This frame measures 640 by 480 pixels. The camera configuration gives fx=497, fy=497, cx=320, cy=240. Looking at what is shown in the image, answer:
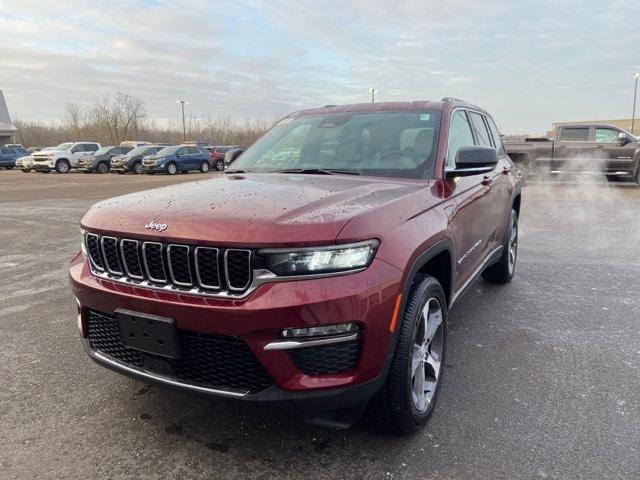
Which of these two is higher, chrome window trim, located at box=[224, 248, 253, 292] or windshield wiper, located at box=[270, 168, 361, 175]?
windshield wiper, located at box=[270, 168, 361, 175]

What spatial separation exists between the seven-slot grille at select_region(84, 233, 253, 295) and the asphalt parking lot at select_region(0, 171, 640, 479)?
0.55 metres

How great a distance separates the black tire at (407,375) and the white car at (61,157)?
33186 mm

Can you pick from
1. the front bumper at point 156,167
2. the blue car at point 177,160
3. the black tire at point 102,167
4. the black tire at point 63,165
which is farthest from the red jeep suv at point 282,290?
the black tire at point 63,165

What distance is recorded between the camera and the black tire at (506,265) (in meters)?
5.22

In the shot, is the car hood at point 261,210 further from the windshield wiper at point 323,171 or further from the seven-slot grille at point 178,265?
the windshield wiper at point 323,171

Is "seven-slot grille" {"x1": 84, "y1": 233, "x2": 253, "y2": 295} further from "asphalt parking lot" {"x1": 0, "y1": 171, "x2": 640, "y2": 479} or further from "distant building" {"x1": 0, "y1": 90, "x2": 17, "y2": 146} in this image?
"distant building" {"x1": 0, "y1": 90, "x2": 17, "y2": 146}

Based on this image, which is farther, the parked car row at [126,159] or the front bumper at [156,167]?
the parked car row at [126,159]

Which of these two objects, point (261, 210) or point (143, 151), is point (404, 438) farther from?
point (143, 151)

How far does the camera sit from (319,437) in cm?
268

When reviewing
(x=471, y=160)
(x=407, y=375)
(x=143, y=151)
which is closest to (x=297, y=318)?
(x=407, y=375)

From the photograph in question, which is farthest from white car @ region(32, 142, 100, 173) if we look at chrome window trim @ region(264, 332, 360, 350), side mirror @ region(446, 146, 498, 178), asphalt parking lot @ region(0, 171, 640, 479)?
chrome window trim @ region(264, 332, 360, 350)

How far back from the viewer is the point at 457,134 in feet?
12.6

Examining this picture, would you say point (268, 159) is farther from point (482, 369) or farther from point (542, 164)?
point (542, 164)

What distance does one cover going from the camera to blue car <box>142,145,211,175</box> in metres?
27.5
